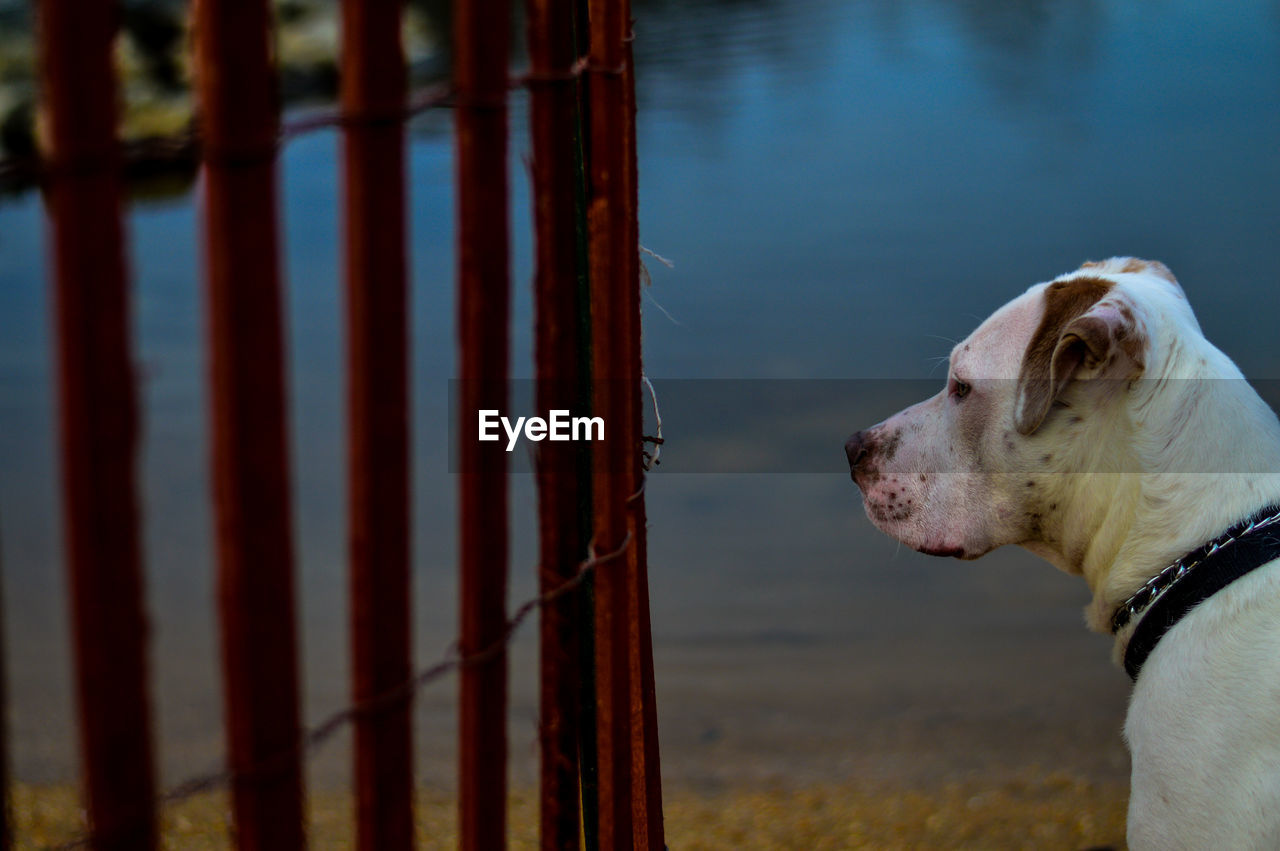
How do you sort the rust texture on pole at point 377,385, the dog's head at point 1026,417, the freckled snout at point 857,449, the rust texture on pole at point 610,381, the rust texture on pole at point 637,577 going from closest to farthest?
the rust texture on pole at point 377,385 → the rust texture on pole at point 610,381 → the rust texture on pole at point 637,577 → the dog's head at point 1026,417 → the freckled snout at point 857,449

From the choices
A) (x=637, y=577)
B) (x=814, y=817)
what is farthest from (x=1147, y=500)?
(x=814, y=817)

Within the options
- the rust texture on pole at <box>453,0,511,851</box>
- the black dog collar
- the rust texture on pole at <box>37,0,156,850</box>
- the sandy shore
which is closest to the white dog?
the black dog collar

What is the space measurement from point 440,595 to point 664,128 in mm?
8894

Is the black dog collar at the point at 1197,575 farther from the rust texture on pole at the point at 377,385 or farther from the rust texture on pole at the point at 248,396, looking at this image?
the rust texture on pole at the point at 248,396

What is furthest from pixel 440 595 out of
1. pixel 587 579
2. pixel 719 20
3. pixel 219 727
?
pixel 719 20

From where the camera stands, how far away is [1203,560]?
2.42 metres

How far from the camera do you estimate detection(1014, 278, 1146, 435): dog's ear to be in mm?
2465

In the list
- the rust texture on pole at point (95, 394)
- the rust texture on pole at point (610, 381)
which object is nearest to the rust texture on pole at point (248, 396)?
the rust texture on pole at point (95, 394)

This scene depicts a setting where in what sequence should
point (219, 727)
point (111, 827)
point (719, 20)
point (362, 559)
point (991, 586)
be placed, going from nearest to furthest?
point (111, 827) → point (362, 559) → point (219, 727) → point (991, 586) → point (719, 20)

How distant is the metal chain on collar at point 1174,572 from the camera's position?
2.42 metres

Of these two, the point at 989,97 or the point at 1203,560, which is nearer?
the point at 1203,560

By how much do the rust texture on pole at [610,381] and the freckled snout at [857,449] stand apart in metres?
1.07

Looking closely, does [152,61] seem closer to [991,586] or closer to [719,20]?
[719,20]

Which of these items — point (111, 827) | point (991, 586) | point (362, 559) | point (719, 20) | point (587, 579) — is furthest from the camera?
point (719, 20)
